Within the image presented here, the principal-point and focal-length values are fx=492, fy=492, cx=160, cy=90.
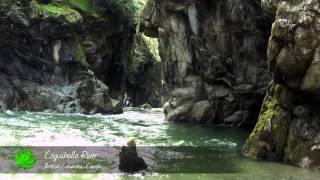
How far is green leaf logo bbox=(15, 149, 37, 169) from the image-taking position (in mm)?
18688

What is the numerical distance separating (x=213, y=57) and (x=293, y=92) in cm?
1878

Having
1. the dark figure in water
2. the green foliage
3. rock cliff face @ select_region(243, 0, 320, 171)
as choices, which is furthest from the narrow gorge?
the dark figure in water

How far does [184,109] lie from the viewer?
4166 cm

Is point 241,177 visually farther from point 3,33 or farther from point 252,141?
point 3,33

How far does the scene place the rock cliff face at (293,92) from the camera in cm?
1938

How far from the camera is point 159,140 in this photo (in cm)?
2738

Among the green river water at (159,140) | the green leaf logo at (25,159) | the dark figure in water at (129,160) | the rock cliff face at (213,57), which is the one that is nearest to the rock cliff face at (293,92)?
the green river water at (159,140)

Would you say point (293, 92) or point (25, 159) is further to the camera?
point (293, 92)

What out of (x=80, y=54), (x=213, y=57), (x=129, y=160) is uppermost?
(x=213, y=57)

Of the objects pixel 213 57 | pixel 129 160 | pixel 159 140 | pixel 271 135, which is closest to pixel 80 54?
pixel 213 57

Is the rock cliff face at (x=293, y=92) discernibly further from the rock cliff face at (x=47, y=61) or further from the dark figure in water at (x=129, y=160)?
the rock cliff face at (x=47, y=61)

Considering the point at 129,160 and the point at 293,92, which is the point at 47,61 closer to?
the point at 293,92

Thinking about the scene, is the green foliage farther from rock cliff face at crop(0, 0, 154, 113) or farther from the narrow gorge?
the narrow gorge

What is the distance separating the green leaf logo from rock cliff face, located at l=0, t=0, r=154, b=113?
25.1 metres
